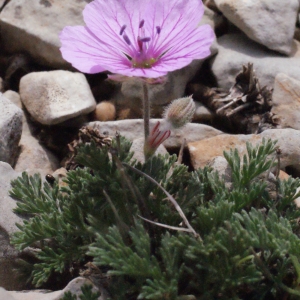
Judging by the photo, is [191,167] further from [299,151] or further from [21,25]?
[21,25]

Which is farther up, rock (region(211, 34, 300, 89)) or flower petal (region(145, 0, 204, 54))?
flower petal (region(145, 0, 204, 54))

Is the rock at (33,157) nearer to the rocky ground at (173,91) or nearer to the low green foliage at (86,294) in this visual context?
the rocky ground at (173,91)

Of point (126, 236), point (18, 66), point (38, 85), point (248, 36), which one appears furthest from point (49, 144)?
point (248, 36)

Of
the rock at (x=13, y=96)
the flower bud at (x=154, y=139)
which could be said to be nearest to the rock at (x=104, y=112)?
the rock at (x=13, y=96)

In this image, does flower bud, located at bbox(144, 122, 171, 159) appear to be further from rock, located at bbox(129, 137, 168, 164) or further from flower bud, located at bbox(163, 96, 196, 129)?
rock, located at bbox(129, 137, 168, 164)

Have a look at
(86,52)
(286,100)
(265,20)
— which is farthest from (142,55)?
(265,20)

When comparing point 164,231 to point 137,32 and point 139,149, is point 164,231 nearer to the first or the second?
point 139,149

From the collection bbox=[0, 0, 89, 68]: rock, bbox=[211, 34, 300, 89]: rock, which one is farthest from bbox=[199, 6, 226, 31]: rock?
bbox=[0, 0, 89, 68]: rock
